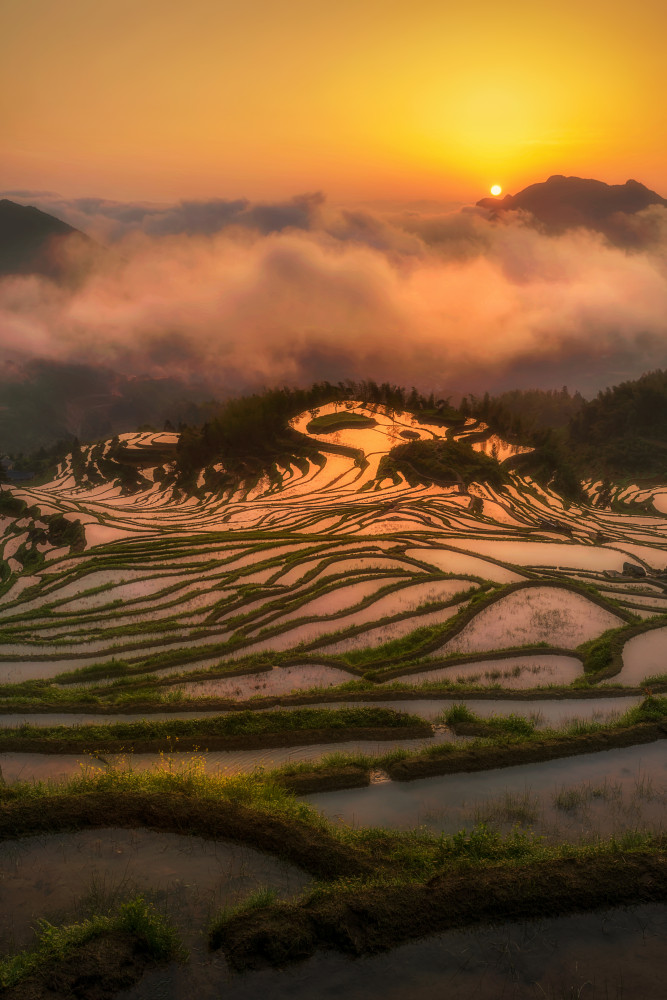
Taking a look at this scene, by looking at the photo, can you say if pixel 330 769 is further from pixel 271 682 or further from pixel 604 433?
pixel 604 433

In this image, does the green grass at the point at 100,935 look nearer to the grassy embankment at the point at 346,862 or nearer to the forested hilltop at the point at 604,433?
the grassy embankment at the point at 346,862

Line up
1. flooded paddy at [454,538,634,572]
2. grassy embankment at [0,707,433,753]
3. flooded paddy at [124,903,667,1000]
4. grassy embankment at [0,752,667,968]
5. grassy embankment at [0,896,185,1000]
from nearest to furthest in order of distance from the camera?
grassy embankment at [0,896,185,1000] → flooded paddy at [124,903,667,1000] → grassy embankment at [0,752,667,968] → grassy embankment at [0,707,433,753] → flooded paddy at [454,538,634,572]

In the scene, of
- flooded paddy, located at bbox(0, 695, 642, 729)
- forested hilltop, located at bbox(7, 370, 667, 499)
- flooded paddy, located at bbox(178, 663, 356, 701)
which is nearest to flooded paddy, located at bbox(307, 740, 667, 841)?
flooded paddy, located at bbox(0, 695, 642, 729)

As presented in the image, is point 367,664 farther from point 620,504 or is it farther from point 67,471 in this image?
point 67,471

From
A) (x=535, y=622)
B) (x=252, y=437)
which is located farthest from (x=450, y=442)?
(x=535, y=622)

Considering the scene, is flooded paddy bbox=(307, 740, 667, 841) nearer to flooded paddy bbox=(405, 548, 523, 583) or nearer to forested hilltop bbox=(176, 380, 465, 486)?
flooded paddy bbox=(405, 548, 523, 583)

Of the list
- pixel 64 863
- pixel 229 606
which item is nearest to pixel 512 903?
pixel 64 863
